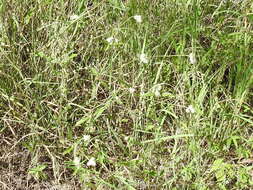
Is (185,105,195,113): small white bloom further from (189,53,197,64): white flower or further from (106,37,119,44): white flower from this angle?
(106,37,119,44): white flower

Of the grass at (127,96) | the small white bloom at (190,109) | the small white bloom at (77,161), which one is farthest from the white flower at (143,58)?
the small white bloom at (77,161)

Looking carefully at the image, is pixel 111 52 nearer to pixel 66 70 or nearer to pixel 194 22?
pixel 66 70

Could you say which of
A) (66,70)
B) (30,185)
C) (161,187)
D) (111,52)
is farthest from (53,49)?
(161,187)

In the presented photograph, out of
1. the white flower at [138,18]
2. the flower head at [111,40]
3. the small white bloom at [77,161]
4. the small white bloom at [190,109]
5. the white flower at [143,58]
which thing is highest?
the white flower at [138,18]

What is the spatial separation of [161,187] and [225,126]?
391mm

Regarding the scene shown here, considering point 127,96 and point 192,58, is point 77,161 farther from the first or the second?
point 192,58

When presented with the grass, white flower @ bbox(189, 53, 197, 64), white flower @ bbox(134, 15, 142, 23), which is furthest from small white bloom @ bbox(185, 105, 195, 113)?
white flower @ bbox(134, 15, 142, 23)

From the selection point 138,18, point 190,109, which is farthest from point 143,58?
point 190,109

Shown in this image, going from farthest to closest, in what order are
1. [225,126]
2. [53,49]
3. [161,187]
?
[53,49] < [225,126] < [161,187]

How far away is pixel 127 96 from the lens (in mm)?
2260

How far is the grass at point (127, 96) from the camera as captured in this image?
2.10 metres

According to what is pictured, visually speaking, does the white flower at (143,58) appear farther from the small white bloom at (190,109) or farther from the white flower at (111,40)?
the small white bloom at (190,109)

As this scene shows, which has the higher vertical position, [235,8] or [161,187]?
[235,8]

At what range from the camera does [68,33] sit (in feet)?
8.04
